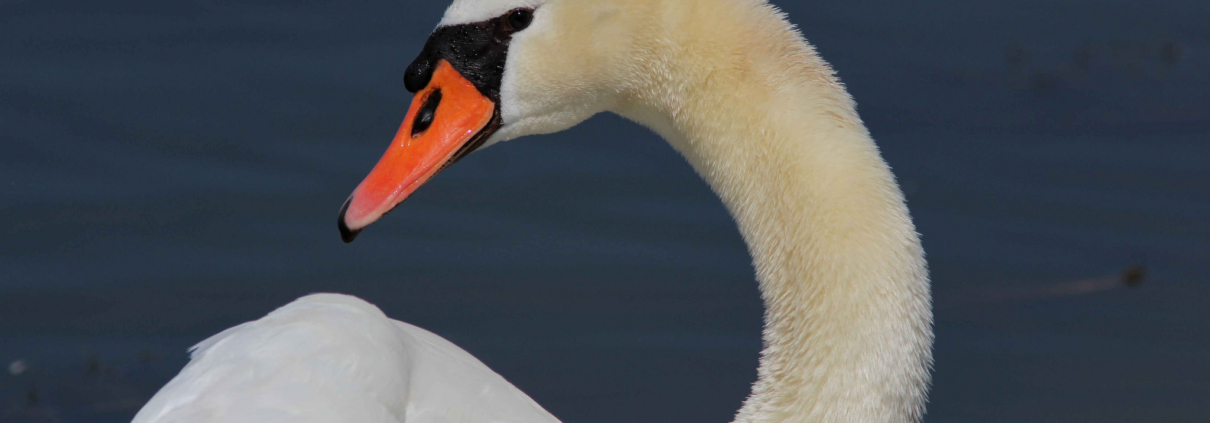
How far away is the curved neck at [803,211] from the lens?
2.97 metres

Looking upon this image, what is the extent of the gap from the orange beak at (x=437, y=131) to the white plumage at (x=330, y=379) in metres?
0.31

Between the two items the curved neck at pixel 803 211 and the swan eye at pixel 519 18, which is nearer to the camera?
the curved neck at pixel 803 211

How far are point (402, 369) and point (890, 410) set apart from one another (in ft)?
3.34

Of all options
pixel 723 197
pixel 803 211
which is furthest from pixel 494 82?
pixel 803 211

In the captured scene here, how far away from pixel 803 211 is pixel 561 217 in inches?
115

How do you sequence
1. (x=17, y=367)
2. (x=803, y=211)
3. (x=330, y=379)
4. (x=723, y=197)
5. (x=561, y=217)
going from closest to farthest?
(x=330, y=379), (x=803, y=211), (x=723, y=197), (x=17, y=367), (x=561, y=217)

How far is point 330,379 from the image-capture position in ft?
9.60

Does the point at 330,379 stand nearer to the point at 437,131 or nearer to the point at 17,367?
the point at 437,131

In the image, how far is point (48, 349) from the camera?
5348mm

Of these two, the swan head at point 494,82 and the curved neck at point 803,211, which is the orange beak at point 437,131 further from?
the curved neck at point 803,211

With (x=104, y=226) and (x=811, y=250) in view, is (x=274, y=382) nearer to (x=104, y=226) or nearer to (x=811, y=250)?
(x=811, y=250)

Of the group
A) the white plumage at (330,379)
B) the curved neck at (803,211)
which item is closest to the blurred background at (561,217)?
the white plumage at (330,379)

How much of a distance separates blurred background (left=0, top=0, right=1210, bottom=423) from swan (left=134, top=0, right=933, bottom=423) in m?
2.01

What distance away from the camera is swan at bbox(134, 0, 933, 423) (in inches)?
117
